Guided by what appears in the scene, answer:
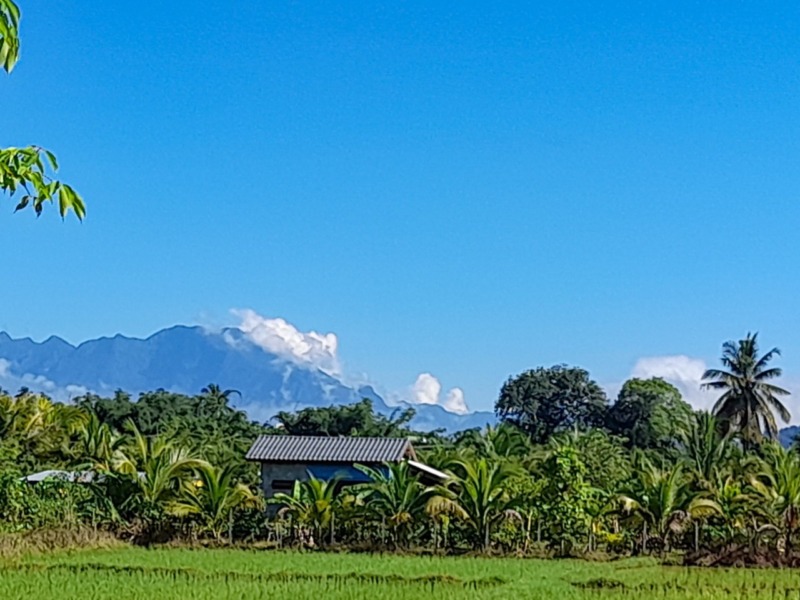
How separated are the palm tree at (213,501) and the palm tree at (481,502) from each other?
3909 mm

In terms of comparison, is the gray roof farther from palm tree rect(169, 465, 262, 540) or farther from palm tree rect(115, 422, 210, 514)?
palm tree rect(169, 465, 262, 540)

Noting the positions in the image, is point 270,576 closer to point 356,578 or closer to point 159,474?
point 356,578

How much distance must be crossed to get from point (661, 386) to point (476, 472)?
37.4 m

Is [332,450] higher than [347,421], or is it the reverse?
[347,421]

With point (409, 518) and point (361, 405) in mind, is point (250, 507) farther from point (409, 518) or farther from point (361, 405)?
point (361, 405)

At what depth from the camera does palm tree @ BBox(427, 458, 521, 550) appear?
59.5ft

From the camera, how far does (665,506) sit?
17984mm

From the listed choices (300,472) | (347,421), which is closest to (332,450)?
(300,472)

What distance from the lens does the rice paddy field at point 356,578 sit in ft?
39.8

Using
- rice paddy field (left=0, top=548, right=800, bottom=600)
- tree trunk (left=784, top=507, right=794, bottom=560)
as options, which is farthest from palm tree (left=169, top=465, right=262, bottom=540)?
tree trunk (left=784, top=507, right=794, bottom=560)

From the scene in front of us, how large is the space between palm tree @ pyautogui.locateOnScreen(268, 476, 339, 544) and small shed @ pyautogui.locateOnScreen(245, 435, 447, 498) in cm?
393

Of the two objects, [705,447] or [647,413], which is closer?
[705,447]

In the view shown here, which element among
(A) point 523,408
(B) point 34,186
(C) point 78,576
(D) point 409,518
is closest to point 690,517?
(D) point 409,518

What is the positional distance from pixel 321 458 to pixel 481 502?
6.28 m
